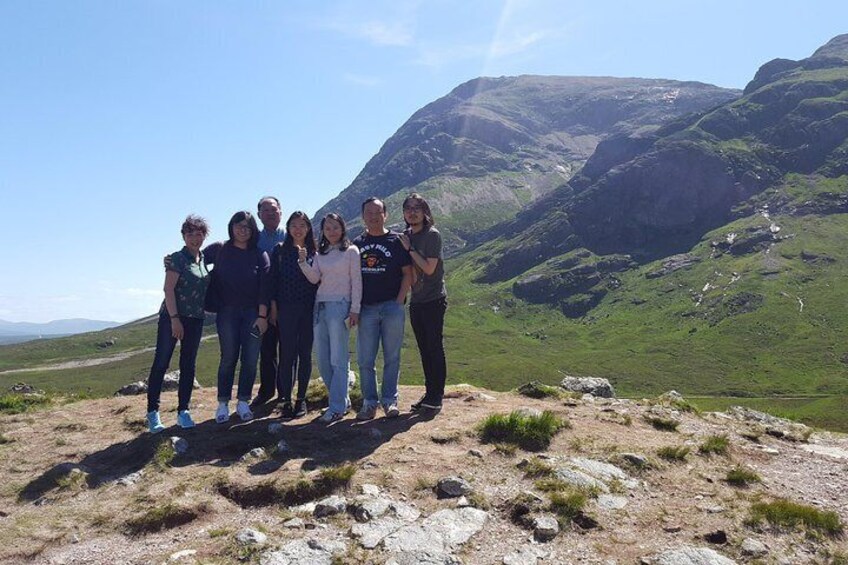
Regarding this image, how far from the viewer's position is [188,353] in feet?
38.3

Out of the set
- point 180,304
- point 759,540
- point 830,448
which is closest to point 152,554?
point 180,304

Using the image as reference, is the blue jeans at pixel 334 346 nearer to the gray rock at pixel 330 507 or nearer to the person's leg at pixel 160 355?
the person's leg at pixel 160 355

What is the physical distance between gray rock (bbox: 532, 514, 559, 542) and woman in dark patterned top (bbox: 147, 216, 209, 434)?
7.60 metres

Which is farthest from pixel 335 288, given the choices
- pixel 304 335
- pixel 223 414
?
pixel 223 414

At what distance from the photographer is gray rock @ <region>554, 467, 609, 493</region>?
8367mm

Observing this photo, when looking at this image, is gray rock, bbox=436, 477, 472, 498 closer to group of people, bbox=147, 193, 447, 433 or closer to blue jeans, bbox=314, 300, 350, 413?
blue jeans, bbox=314, 300, 350, 413

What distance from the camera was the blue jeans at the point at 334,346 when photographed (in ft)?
37.2

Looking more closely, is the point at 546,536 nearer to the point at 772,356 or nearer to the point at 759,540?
the point at 759,540

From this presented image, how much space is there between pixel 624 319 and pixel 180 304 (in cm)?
19793

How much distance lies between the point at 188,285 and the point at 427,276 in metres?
4.86

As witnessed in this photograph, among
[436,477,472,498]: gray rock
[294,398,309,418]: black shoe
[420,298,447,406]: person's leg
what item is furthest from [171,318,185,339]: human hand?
[436,477,472,498]: gray rock

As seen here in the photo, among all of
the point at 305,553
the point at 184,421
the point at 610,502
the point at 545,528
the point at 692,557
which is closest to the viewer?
the point at 692,557

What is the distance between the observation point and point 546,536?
23.1 feet

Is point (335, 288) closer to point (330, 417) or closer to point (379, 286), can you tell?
point (379, 286)
